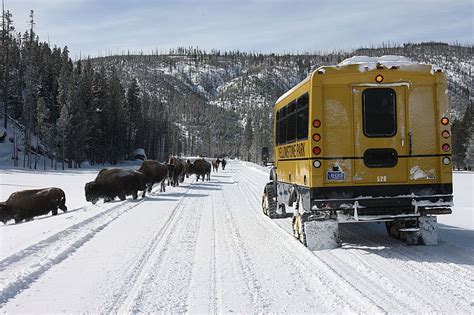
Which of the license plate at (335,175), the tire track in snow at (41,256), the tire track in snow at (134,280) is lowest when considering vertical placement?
the tire track in snow at (134,280)

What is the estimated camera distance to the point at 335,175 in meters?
8.49

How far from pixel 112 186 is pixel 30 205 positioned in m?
3.65

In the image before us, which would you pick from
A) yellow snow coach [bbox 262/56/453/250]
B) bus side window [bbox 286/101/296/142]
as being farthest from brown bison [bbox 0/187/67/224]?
yellow snow coach [bbox 262/56/453/250]

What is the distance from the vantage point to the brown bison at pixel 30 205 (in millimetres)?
18094

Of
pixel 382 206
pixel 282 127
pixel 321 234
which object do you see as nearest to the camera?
pixel 382 206

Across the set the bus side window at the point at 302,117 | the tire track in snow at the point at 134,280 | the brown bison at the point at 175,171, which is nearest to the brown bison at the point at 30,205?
the tire track in snow at the point at 134,280

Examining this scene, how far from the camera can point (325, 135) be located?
27.8ft

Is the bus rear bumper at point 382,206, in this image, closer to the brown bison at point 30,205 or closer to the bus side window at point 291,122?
the bus side window at point 291,122

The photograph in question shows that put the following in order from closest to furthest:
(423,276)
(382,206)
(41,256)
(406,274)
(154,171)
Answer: (423,276)
(406,274)
(41,256)
(382,206)
(154,171)

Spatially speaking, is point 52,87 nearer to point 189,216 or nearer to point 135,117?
point 135,117

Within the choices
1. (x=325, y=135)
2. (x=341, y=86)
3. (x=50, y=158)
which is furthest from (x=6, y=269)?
(x=50, y=158)

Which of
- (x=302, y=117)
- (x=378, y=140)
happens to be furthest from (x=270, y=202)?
(x=378, y=140)

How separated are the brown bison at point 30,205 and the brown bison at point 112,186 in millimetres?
1817

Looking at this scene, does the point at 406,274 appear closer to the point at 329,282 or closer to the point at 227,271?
the point at 329,282
